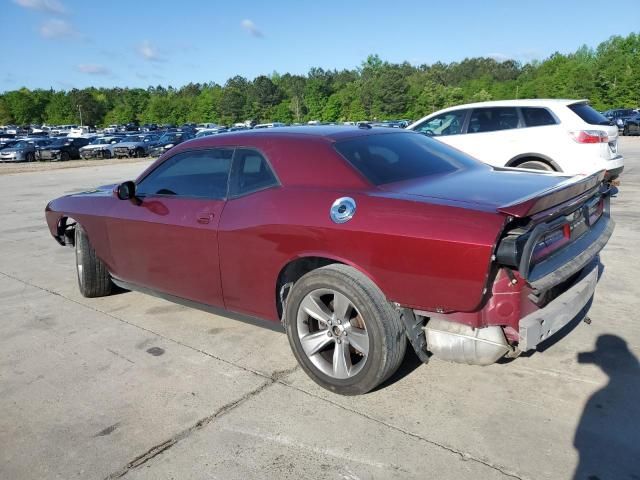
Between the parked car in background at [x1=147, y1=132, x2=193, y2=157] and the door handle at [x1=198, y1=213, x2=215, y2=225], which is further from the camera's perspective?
the parked car in background at [x1=147, y1=132, x2=193, y2=157]

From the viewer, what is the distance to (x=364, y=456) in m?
2.57

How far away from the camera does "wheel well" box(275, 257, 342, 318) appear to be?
325cm

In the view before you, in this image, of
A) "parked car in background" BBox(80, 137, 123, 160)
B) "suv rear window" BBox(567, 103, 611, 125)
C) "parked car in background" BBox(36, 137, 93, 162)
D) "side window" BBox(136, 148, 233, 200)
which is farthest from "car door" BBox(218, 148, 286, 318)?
"parked car in background" BBox(36, 137, 93, 162)

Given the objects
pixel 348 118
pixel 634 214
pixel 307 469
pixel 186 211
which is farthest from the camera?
pixel 348 118

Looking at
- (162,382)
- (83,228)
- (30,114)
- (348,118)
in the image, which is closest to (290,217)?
(162,382)

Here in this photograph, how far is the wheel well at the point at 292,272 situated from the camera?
325cm

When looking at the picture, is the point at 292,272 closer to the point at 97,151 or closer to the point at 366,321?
the point at 366,321

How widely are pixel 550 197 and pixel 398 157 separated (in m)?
1.16

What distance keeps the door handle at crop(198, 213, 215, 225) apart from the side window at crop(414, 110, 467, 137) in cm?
623

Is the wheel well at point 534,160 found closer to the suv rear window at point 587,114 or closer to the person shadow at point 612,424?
the suv rear window at point 587,114

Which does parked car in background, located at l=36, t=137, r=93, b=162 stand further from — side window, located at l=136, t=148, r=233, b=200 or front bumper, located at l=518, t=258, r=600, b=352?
front bumper, located at l=518, t=258, r=600, b=352

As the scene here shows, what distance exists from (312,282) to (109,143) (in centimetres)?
3734

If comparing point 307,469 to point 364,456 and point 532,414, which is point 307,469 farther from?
point 532,414

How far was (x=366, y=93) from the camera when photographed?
7962 cm
